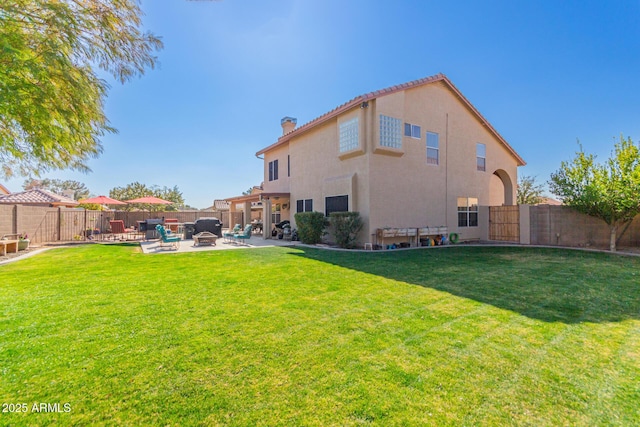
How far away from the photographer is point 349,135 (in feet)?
43.8

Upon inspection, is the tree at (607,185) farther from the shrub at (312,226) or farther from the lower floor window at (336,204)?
the shrub at (312,226)

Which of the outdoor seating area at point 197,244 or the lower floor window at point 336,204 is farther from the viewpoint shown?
the lower floor window at point 336,204

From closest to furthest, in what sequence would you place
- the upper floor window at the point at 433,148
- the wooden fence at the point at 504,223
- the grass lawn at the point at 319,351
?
the grass lawn at the point at 319,351
the upper floor window at the point at 433,148
the wooden fence at the point at 504,223

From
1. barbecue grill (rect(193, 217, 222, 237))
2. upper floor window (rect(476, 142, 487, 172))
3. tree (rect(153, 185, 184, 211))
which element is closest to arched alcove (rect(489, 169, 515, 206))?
upper floor window (rect(476, 142, 487, 172))

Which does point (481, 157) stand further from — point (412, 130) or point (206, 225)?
point (206, 225)

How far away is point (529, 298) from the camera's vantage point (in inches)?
220

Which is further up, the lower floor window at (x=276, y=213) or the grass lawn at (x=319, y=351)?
the lower floor window at (x=276, y=213)

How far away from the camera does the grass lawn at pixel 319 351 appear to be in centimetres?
243

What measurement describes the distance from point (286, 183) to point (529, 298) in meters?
15.8

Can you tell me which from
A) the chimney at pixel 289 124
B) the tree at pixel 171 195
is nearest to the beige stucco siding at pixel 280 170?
the chimney at pixel 289 124

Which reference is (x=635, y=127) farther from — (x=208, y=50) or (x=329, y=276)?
(x=208, y=50)

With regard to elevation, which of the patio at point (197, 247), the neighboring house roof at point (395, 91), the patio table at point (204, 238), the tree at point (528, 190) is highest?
the neighboring house roof at point (395, 91)

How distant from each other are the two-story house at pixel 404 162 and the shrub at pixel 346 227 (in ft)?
1.26

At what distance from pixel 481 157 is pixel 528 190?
56.8 feet
